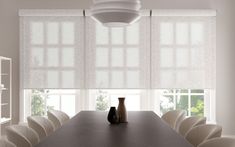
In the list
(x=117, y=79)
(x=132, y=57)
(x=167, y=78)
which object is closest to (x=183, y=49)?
(x=167, y=78)

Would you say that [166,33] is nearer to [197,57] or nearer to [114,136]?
[197,57]

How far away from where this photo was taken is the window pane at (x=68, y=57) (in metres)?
8.01

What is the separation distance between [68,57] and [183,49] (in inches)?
90.1

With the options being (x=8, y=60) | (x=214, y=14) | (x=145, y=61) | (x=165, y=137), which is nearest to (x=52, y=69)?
(x=8, y=60)

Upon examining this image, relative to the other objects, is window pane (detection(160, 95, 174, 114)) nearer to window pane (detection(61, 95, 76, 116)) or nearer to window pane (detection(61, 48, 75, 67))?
window pane (detection(61, 95, 76, 116))

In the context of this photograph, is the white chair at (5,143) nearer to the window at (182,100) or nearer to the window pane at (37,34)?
the window pane at (37,34)

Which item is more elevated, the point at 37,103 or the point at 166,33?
the point at 166,33

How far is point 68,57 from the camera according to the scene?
8023mm

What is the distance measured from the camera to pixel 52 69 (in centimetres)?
802

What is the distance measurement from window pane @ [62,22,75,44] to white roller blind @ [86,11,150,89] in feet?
1.00

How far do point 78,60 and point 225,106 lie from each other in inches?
121

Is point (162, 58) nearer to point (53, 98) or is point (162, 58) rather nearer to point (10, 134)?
point (53, 98)

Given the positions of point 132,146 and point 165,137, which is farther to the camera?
point 165,137

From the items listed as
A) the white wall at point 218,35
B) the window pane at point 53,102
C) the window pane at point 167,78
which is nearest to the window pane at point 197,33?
the white wall at point 218,35
